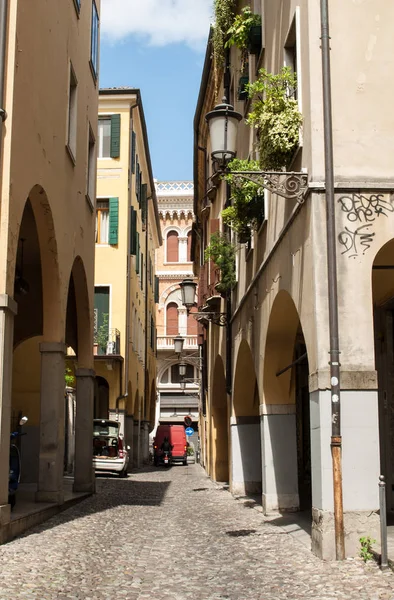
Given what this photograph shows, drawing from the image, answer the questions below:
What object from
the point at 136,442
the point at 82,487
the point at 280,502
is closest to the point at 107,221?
the point at 136,442

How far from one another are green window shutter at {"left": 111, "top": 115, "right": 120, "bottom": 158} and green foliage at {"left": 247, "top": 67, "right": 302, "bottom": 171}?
22384mm

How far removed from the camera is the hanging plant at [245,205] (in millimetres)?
12867

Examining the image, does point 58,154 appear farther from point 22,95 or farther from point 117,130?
point 117,130

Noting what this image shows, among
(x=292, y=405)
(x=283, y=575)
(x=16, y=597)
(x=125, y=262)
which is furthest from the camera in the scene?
(x=125, y=262)

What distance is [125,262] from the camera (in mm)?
32188

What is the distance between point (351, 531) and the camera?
8383 mm

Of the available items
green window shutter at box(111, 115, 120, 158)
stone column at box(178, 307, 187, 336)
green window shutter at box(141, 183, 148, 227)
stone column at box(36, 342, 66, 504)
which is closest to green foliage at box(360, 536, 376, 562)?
stone column at box(36, 342, 66, 504)

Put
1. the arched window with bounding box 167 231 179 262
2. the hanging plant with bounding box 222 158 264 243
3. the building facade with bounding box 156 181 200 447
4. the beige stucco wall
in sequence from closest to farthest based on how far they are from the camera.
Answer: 1. the beige stucco wall
2. the hanging plant with bounding box 222 158 264 243
3. the building facade with bounding box 156 181 200 447
4. the arched window with bounding box 167 231 179 262

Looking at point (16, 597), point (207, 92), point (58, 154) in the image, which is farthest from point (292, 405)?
point (207, 92)

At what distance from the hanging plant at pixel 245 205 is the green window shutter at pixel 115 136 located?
60.9 feet

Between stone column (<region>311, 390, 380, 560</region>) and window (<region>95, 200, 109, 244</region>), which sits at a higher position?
window (<region>95, 200, 109, 244</region>)

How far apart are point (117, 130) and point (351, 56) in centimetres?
2419

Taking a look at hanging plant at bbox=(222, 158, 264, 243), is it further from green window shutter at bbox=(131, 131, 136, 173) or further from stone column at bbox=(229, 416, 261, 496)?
green window shutter at bbox=(131, 131, 136, 173)

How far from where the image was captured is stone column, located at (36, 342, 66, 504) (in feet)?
43.7
